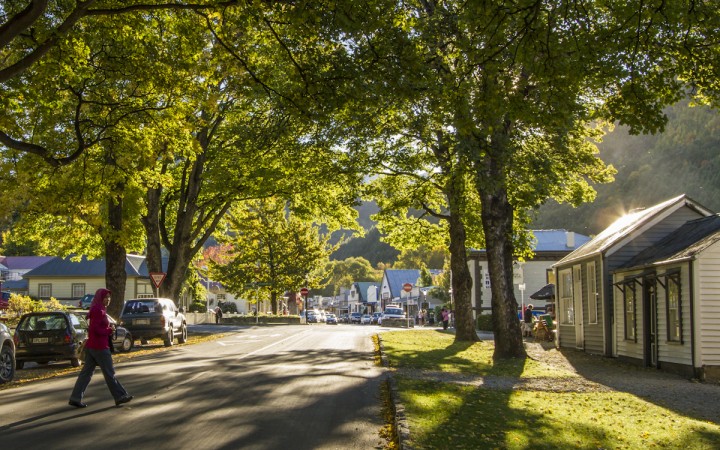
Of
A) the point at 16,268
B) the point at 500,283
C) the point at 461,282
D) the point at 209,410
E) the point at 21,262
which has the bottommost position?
the point at 209,410

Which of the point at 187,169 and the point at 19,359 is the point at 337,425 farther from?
the point at 187,169

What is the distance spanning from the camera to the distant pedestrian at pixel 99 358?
10.9 m

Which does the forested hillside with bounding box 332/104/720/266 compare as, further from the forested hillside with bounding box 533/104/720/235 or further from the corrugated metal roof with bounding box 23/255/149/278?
the corrugated metal roof with bounding box 23/255/149/278

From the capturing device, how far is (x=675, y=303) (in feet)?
59.0

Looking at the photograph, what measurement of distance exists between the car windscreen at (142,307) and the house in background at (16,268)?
209 ft

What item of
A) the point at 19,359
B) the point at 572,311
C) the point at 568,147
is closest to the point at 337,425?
the point at 19,359

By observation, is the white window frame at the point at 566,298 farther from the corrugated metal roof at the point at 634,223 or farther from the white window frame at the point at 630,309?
the white window frame at the point at 630,309

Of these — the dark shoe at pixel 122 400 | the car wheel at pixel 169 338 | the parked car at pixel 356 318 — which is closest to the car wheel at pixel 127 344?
the car wheel at pixel 169 338

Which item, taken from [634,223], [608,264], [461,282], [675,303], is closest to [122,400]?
[675,303]

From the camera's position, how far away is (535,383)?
1491 cm

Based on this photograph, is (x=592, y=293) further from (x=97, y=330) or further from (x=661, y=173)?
(x=661, y=173)

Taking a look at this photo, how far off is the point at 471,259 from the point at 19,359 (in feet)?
130

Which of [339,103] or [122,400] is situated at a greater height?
[339,103]

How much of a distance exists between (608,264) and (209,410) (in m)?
15.7
